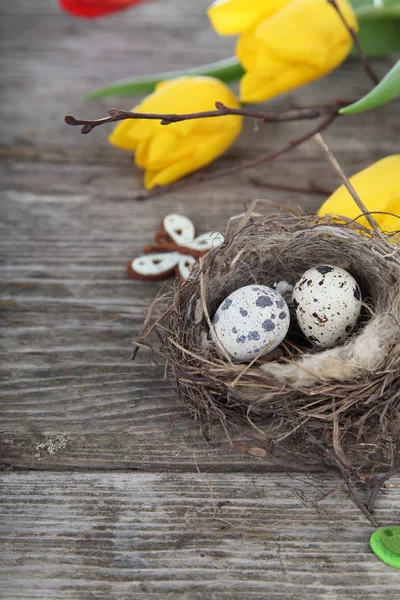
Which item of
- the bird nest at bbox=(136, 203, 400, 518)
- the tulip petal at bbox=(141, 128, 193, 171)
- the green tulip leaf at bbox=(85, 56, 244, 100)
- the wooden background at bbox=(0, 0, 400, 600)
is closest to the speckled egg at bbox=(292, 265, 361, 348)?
the bird nest at bbox=(136, 203, 400, 518)

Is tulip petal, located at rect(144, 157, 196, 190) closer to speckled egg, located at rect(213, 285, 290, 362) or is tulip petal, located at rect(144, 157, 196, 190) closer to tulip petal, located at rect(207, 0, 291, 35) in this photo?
tulip petal, located at rect(207, 0, 291, 35)

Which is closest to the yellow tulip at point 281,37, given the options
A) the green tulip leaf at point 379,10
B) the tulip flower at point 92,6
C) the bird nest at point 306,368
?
the green tulip leaf at point 379,10

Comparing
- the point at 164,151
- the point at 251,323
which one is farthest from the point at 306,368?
the point at 164,151

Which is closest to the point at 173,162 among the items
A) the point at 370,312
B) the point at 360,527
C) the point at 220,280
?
the point at 220,280

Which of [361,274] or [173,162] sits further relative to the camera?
[173,162]

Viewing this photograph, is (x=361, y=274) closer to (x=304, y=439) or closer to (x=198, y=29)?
(x=304, y=439)

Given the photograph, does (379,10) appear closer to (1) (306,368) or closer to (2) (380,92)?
(2) (380,92)
